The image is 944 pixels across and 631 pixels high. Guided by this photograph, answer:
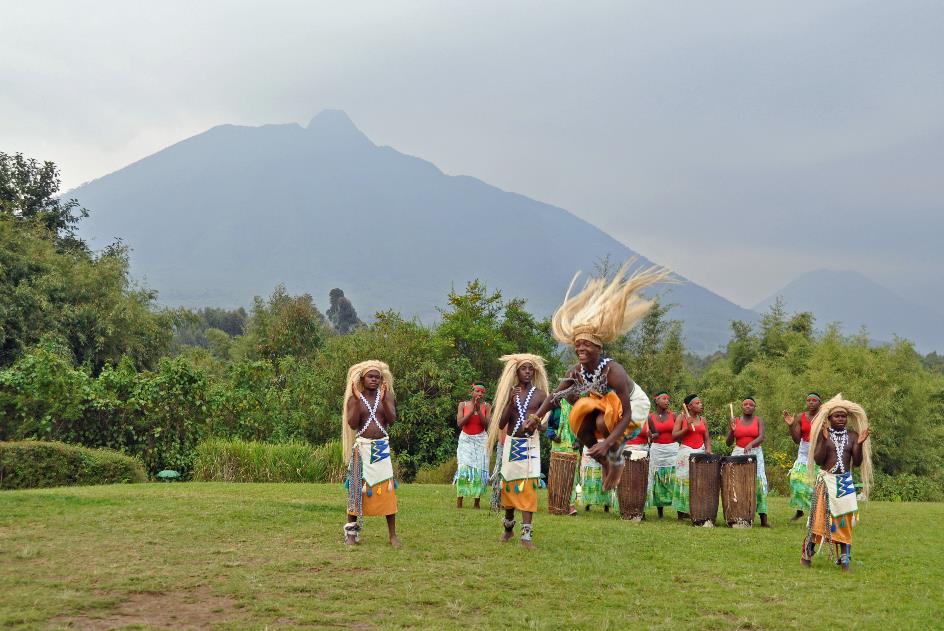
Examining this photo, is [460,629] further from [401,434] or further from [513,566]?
[401,434]

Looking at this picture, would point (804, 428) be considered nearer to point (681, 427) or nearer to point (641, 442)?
point (681, 427)

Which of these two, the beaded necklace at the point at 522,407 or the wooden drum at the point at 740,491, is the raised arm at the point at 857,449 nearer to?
the wooden drum at the point at 740,491

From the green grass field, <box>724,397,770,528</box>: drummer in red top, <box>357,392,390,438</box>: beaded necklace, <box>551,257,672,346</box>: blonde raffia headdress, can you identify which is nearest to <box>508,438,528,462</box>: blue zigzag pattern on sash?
the green grass field

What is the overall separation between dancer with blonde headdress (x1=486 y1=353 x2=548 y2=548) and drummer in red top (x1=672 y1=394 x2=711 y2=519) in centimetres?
397

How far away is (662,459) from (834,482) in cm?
427

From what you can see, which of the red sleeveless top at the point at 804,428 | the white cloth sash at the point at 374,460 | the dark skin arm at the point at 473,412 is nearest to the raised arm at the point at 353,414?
the white cloth sash at the point at 374,460

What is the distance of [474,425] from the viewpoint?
13641mm

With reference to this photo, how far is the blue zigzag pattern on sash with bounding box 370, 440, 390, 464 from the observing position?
9.18m

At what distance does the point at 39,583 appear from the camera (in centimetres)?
675

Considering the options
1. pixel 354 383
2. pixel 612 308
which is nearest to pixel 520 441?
pixel 354 383

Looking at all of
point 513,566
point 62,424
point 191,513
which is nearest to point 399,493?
point 191,513

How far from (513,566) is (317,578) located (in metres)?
2.09

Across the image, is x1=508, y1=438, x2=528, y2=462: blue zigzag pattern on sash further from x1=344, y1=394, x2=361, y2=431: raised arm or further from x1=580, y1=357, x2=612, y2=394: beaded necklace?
x1=580, y1=357, x2=612, y2=394: beaded necklace

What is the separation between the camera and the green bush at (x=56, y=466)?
51.2 ft
